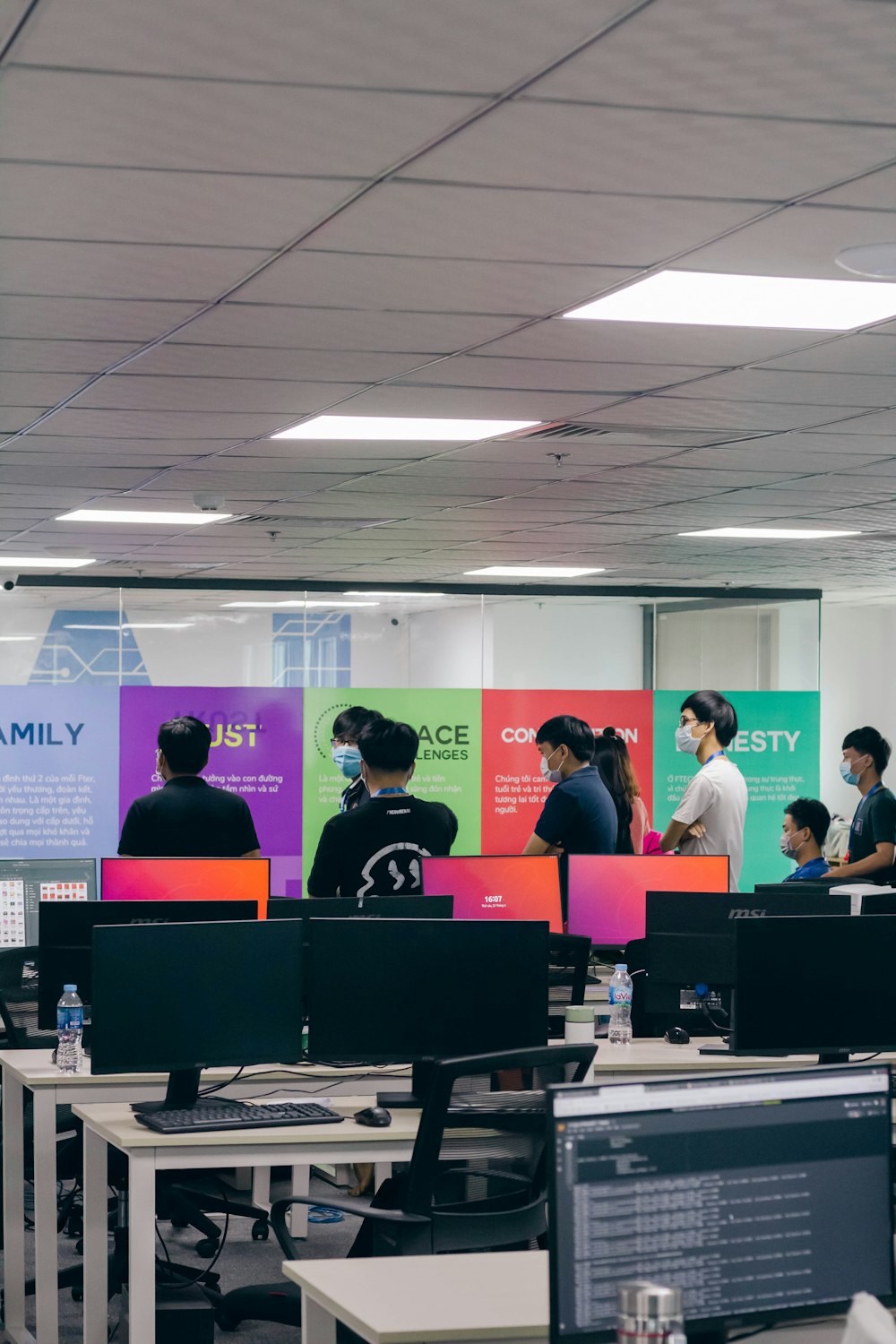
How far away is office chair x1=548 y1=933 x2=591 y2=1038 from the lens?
524 cm

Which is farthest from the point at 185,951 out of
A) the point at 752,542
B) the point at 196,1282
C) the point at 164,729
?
the point at 752,542

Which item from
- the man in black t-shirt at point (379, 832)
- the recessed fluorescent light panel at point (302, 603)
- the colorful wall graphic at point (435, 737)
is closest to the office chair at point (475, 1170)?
the man in black t-shirt at point (379, 832)

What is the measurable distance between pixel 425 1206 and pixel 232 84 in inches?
89.9

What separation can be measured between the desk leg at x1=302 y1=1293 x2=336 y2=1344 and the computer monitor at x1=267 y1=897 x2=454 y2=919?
7.51 feet

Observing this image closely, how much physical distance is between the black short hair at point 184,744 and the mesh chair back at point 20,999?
98 centimetres

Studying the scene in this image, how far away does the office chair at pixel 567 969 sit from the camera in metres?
5.24

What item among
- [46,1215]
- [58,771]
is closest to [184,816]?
[46,1215]

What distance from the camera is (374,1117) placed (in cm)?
404

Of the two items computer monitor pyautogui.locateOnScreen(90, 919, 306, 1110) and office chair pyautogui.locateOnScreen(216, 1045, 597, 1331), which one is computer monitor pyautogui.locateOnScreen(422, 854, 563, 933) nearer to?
computer monitor pyautogui.locateOnScreen(90, 919, 306, 1110)

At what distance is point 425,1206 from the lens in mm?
3422

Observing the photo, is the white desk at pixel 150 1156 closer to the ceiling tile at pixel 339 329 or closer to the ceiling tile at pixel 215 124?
the ceiling tile at pixel 339 329

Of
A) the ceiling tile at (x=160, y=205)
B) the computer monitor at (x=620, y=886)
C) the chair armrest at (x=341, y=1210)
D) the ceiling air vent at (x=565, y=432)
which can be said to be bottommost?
the chair armrest at (x=341, y=1210)

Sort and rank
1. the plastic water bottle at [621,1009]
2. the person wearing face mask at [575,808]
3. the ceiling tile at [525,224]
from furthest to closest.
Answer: the person wearing face mask at [575,808]
the plastic water bottle at [621,1009]
the ceiling tile at [525,224]

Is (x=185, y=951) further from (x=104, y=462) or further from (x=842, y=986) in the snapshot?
(x=104, y=462)
